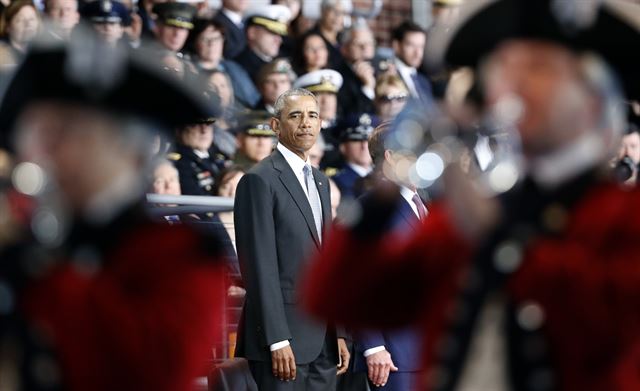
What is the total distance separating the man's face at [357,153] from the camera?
1174 centimetres

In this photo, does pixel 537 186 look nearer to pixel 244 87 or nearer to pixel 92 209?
pixel 92 209

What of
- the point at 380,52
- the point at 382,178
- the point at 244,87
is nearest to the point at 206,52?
the point at 244,87

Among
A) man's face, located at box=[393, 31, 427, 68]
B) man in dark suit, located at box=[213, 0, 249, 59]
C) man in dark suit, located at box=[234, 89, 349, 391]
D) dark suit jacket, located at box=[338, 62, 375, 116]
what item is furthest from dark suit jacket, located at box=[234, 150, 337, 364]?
man's face, located at box=[393, 31, 427, 68]

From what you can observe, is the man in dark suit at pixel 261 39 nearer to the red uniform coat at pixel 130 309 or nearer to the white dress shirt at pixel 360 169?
the white dress shirt at pixel 360 169

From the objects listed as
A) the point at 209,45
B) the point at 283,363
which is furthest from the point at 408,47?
the point at 283,363

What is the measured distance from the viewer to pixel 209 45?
1118cm

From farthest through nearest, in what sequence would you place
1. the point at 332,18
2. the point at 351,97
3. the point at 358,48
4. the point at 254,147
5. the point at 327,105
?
1. the point at 358,48
2. the point at 332,18
3. the point at 351,97
4. the point at 327,105
5. the point at 254,147

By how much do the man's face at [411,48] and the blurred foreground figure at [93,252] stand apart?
9891 millimetres

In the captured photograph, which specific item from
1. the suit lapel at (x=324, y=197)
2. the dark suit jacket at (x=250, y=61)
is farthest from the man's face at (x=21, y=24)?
the dark suit jacket at (x=250, y=61)

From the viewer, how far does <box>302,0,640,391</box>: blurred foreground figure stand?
12.3 ft

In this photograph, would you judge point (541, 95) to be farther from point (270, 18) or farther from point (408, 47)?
point (408, 47)

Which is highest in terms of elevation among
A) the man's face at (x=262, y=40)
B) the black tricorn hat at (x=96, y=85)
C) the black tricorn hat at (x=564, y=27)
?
the black tricorn hat at (x=564, y=27)

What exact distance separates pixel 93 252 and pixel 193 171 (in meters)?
6.05

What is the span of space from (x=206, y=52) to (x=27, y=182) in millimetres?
7408
